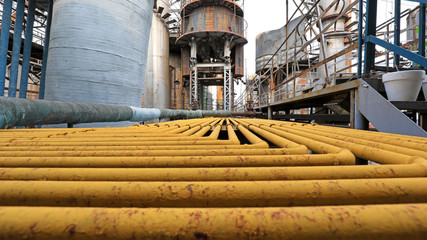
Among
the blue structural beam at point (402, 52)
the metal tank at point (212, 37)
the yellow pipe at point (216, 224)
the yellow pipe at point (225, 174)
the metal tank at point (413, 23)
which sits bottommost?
the yellow pipe at point (216, 224)

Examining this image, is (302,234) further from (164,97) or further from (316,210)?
(164,97)

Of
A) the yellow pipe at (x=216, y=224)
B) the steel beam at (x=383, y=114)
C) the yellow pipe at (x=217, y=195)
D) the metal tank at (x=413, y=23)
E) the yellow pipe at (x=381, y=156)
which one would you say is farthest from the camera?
the metal tank at (x=413, y=23)

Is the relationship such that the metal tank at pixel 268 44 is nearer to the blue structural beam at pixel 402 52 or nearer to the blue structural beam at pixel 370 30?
the blue structural beam at pixel 370 30

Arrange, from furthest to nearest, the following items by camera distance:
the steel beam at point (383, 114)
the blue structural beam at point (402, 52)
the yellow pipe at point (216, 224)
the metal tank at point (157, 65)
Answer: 1. the metal tank at point (157, 65)
2. the blue structural beam at point (402, 52)
3. the steel beam at point (383, 114)
4. the yellow pipe at point (216, 224)

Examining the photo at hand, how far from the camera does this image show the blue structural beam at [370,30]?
2.79 meters

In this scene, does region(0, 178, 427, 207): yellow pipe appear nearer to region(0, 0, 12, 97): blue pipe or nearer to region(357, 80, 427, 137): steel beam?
region(357, 80, 427, 137): steel beam

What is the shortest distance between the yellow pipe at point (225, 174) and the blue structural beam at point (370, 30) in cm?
272

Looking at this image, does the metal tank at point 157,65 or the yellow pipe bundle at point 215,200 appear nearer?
the yellow pipe bundle at point 215,200

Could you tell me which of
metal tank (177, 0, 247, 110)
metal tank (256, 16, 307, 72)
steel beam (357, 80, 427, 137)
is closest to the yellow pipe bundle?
steel beam (357, 80, 427, 137)

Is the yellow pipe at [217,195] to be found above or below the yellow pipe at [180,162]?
below

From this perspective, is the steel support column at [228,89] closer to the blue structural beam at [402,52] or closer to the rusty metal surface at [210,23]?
the rusty metal surface at [210,23]

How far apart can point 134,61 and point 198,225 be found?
6.17 metres

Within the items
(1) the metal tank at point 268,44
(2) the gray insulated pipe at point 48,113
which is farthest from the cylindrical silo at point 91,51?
(1) the metal tank at point 268,44

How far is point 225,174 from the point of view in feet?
2.60
